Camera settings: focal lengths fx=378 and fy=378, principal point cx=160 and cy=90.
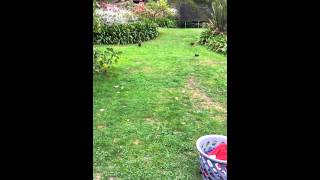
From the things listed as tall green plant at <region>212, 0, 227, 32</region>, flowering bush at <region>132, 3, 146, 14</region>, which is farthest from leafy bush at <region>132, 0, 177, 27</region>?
tall green plant at <region>212, 0, 227, 32</region>

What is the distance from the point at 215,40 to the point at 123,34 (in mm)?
2972

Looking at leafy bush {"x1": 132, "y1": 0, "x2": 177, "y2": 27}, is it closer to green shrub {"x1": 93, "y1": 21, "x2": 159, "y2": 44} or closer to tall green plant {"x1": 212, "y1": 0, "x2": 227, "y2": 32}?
green shrub {"x1": 93, "y1": 21, "x2": 159, "y2": 44}

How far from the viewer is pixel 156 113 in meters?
5.48

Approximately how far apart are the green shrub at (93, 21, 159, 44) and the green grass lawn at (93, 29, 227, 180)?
2217 millimetres

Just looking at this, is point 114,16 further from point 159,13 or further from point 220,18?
point 159,13

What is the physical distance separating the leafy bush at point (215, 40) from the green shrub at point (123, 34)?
6.58ft

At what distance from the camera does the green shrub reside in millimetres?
11812

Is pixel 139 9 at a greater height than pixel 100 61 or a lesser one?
greater

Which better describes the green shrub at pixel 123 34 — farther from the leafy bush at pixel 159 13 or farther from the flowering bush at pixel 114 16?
the leafy bush at pixel 159 13

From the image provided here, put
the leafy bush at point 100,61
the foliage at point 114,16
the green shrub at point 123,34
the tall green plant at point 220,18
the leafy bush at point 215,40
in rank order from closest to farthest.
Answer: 1. the leafy bush at point 100,61
2. the leafy bush at point 215,40
3. the green shrub at point 123,34
4. the tall green plant at point 220,18
5. the foliage at point 114,16

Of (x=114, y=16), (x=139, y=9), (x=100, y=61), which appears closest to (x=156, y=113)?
(x=100, y=61)

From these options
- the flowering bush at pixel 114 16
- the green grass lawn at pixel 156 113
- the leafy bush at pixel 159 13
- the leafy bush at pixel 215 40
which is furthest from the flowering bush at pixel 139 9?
the green grass lawn at pixel 156 113

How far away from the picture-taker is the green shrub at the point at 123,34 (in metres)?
11.8
